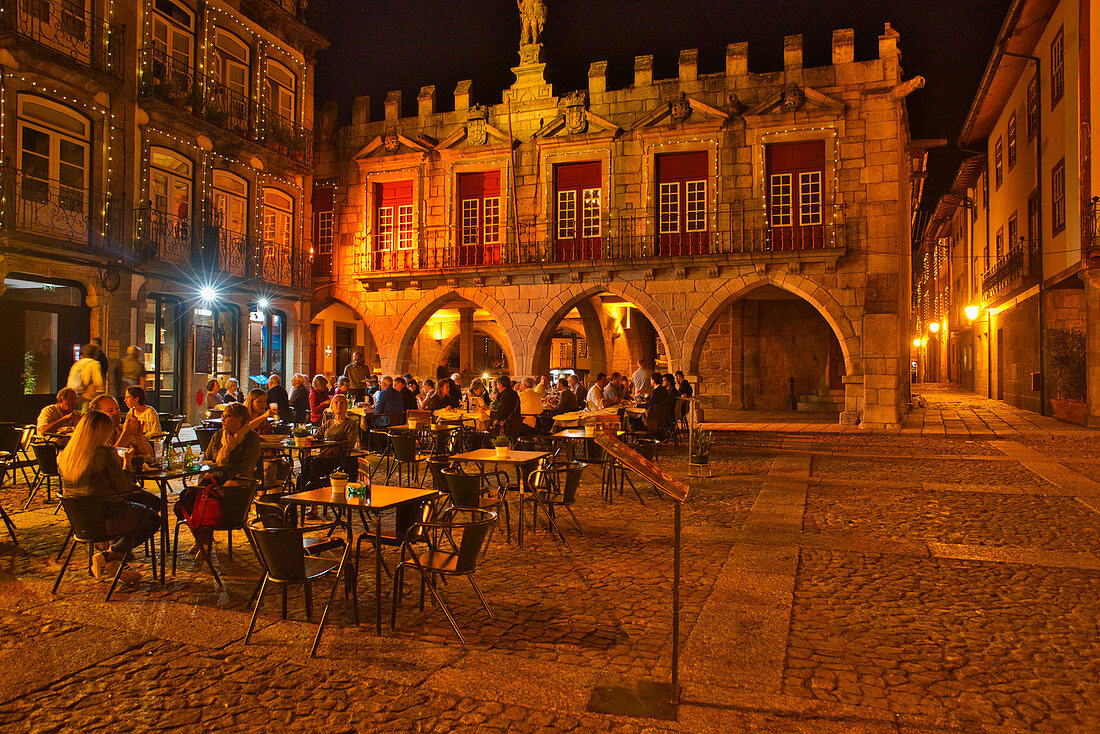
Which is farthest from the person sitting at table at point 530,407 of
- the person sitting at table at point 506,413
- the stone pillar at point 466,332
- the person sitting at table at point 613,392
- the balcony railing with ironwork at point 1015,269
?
the balcony railing with ironwork at point 1015,269

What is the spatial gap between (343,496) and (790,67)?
600 inches

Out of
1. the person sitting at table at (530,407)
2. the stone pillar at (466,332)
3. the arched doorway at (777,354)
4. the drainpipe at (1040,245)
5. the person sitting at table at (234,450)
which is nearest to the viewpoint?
the person sitting at table at (234,450)

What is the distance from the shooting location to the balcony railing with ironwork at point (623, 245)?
16.2m

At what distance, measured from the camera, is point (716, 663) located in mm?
3660

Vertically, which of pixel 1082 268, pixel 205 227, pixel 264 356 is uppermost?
pixel 205 227

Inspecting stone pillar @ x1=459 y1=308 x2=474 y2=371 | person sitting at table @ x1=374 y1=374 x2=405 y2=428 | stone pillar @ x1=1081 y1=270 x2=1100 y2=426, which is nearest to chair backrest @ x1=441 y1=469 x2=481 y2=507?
person sitting at table @ x1=374 y1=374 x2=405 y2=428

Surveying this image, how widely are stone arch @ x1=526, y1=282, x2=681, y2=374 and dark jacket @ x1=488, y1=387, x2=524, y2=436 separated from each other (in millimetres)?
8123

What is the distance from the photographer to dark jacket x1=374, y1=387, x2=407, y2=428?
10.8 m

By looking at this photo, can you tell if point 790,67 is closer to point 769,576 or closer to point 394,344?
point 394,344

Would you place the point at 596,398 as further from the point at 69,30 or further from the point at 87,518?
the point at 69,30

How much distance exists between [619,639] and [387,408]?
7429 millimetres

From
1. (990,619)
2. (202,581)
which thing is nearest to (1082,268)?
(990,619)

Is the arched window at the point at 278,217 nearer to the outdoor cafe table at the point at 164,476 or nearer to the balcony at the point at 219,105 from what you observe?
the balcony at the point at 219,105

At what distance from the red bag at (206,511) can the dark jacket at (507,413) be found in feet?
15.6
